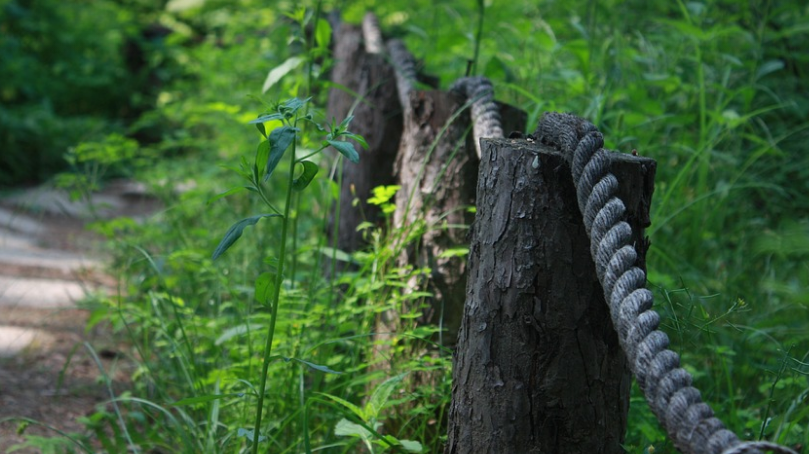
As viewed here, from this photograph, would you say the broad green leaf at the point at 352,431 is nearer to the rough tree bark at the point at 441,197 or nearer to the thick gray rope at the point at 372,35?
the rough tree bark at the point at 441,197

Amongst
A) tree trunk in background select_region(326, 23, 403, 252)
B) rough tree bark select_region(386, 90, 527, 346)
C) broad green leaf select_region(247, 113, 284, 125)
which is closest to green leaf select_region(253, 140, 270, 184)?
broad green leaf select_region(247, 113, 284, 125)

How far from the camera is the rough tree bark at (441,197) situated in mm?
2330

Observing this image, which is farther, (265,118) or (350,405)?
(350,405)

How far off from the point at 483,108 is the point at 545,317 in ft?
2.82

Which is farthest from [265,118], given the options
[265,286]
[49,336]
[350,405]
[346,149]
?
[49,336]

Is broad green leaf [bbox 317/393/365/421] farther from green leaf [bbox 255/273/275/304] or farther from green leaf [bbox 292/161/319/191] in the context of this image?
green leaf [bbox 292/161/319/191]

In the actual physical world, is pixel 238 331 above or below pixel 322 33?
below

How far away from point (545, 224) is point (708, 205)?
2.14 m

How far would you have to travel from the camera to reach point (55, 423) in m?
2.67

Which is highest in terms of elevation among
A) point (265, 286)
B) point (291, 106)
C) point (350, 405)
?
point (291, 106)

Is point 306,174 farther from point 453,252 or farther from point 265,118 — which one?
point 453,252

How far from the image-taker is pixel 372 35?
12.9 feet

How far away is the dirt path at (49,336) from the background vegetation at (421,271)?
17 cm

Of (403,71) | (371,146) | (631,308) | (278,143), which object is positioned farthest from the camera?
(371,146)
